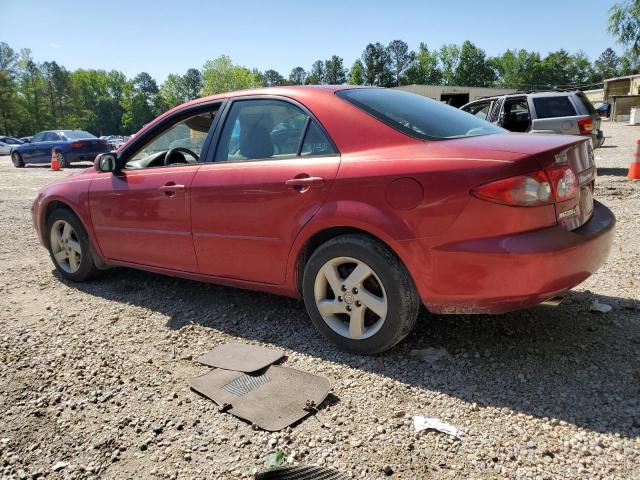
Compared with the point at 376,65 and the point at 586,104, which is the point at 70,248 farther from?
the point at 376,65

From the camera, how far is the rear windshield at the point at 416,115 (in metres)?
2.98

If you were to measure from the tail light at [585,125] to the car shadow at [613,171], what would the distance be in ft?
3.10

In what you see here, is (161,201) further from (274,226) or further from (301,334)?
(301,334)

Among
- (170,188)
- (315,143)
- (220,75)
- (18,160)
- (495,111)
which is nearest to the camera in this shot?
(315,143)

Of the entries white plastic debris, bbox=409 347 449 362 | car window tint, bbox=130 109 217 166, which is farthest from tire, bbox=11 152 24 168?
white plastic debris, bbox=409 347 449 362

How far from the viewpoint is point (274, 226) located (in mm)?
3182

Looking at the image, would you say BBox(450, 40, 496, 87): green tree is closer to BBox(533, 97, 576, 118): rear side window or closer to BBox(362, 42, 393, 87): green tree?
BBox(362, 42, 393, 87): green tree

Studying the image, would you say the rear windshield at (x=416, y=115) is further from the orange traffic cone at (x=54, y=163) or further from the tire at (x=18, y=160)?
the tire at (x=18, y=160)

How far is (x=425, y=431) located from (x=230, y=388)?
111 cm

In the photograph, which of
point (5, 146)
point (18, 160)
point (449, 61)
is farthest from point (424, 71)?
point (18, 160)

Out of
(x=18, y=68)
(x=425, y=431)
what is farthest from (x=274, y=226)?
(x=18, y=68)

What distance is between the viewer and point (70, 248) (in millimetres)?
4762

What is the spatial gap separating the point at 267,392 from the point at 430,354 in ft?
3.35

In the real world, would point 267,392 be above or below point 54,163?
below
